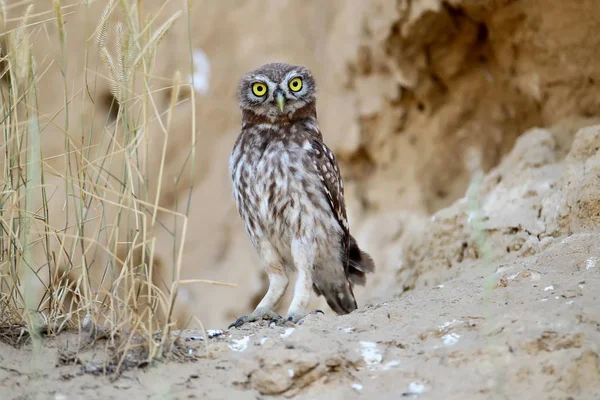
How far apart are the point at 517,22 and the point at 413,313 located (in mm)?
3217

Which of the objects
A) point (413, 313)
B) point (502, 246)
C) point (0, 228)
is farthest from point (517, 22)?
point (0, 228)

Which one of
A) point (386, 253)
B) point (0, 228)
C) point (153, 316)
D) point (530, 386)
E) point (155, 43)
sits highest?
point (155, 43)

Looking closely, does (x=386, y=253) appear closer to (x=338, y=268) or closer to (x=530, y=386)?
(x=338, y=268)

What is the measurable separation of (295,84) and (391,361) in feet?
7.89

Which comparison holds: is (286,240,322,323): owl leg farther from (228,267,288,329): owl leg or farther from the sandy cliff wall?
the sandy cliff wall

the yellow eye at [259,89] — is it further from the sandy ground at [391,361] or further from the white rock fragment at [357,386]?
the white rock fragment at [357,386]

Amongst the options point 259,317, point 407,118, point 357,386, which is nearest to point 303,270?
point 259,317

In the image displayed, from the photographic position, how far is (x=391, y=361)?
2.68m

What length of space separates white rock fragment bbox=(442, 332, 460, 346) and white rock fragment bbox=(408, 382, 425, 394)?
28 cm

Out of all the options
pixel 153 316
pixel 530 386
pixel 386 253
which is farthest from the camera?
pixel 386 253

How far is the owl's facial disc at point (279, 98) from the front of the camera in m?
4.52

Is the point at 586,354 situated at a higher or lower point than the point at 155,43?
lower

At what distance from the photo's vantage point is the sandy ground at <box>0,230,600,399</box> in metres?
2.43

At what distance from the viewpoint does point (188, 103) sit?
777 centimetres
